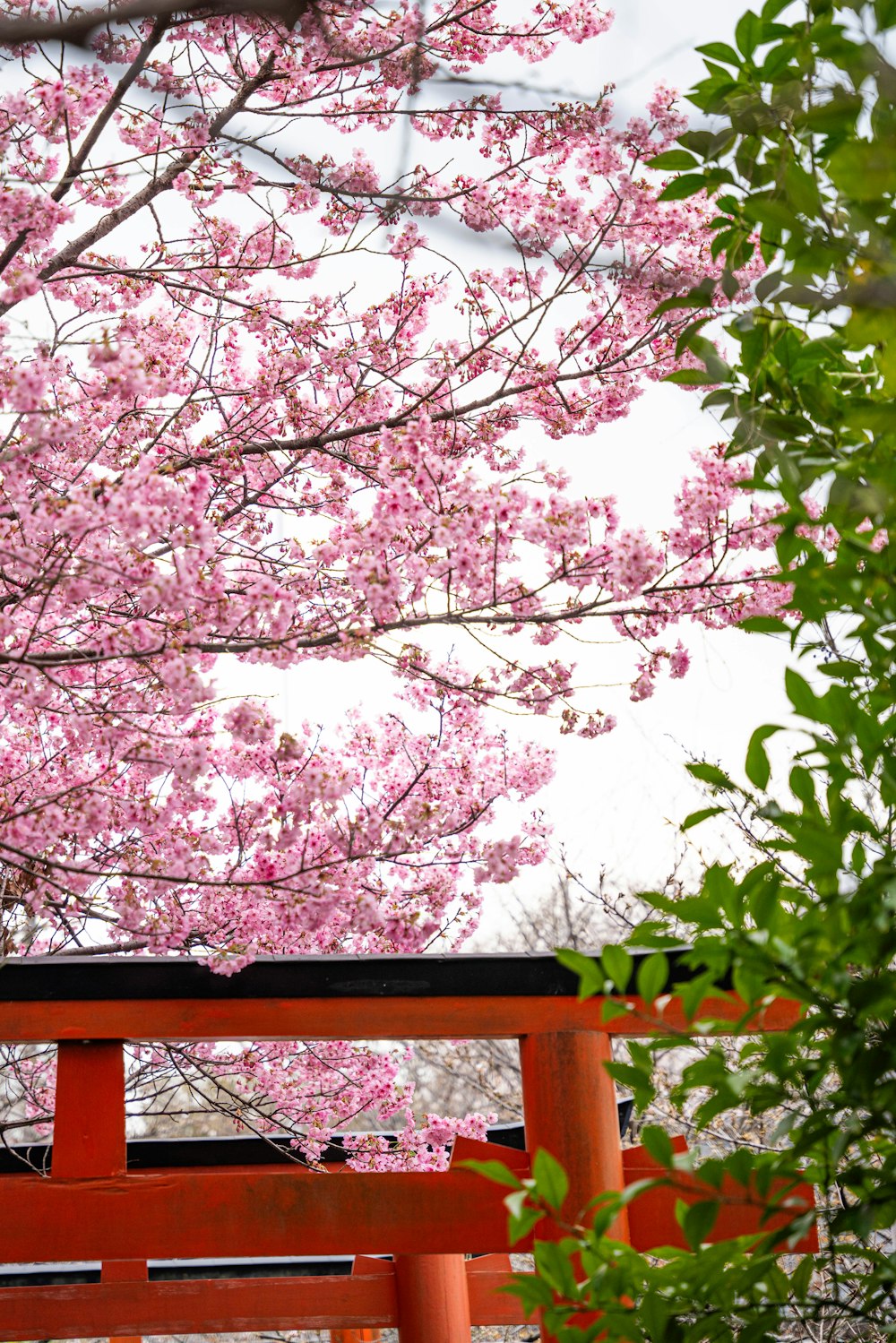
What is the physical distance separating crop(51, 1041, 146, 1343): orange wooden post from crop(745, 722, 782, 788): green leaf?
1.91m

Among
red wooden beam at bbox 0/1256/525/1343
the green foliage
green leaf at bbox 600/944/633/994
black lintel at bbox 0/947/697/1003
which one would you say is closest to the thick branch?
the green foliage

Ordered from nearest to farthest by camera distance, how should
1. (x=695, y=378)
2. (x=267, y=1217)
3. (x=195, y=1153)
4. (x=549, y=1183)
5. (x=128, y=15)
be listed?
(x=128, y=15) < (x=549, y=1183) < (x=695, y=378) < (x=267, y=1217) < (x=195, y=1153)

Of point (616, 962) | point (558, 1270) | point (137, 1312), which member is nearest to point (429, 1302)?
point (137, 1312)

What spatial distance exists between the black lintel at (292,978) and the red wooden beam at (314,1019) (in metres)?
0.02

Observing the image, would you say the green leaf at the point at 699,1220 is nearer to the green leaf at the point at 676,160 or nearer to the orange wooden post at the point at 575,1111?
the green leaf at the point at 676,160

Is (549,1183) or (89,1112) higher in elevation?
(89,1112)

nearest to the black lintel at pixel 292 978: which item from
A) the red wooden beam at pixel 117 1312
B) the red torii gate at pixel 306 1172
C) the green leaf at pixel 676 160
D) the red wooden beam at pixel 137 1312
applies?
the red torii gate at pixel 306 1172

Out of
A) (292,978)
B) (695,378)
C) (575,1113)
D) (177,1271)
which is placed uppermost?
(695,378)

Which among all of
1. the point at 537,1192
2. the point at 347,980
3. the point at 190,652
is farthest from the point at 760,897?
the point at 190,652

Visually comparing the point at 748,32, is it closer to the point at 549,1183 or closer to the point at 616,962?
the point at 616,962

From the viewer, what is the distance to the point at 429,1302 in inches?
149

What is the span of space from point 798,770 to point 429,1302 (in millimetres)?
3414

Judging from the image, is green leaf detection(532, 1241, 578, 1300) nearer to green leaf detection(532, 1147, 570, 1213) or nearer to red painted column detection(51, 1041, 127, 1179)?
green leaf detection(532, 1147, 570, 1213)

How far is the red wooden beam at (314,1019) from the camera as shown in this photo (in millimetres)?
2494
